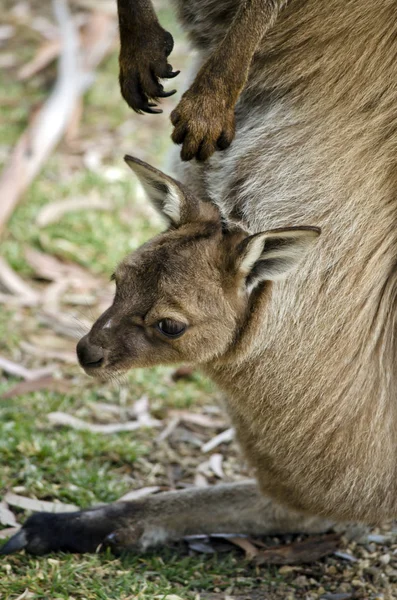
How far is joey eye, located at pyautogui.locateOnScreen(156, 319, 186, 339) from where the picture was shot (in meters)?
2.63

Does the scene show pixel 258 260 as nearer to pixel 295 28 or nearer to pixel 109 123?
pixel 295 28

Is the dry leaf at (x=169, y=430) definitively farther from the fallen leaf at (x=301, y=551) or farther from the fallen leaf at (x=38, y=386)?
the fallen leaf at (x=301, y=551)

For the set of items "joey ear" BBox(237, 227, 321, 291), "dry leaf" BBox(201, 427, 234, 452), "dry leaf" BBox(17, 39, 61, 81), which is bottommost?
"dry leaf" BBox(201, 427, 234, 452)

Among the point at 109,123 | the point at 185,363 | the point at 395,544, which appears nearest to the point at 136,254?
the point at 185,363

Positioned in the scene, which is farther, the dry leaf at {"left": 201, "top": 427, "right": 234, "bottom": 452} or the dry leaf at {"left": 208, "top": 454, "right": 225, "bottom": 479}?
the dry leaf at {"left": 201, "top": 427, "right": 234, "bottom": 452}

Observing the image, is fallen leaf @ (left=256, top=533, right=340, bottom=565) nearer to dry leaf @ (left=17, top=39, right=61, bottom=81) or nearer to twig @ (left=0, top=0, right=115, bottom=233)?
twig @ (left=0, top=0, right=115, bottom=233)

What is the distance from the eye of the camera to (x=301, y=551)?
319cm

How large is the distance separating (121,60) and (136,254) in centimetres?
66

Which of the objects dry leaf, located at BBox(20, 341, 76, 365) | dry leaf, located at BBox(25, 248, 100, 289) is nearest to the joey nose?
dry leaf, located at BBox(20, 341, 76, 365)

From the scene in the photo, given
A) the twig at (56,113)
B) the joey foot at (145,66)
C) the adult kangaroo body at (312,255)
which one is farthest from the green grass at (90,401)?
the joey foot at (145,66)

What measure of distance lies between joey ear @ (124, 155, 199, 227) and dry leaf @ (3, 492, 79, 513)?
114 centimetres

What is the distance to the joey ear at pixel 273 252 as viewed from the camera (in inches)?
99.1

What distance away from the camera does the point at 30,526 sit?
300 cm

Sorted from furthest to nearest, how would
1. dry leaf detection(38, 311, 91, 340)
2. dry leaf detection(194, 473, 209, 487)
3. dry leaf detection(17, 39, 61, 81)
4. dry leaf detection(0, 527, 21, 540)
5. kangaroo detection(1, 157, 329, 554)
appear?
dry leaf detection(17, 39, 61, 81) < dry leaf detection(38, 311, 91, 340) < dry leaf detection(194, 473, 209, 487) < dry leaf detection(0, 527, 21, 540) < kangaroo detection(1, 157, 329, 554)
